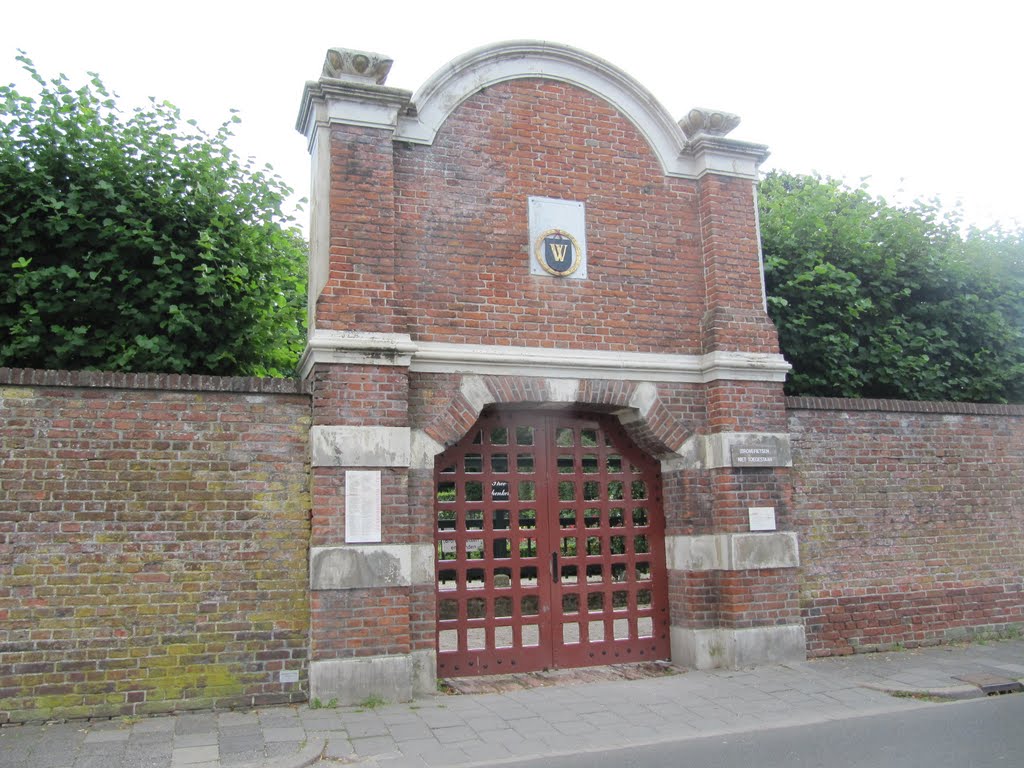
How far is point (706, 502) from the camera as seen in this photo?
8.53 meters

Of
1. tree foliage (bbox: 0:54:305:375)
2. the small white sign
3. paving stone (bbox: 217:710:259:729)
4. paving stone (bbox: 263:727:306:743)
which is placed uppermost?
tree foliage (bbox: 0:54:305:375)

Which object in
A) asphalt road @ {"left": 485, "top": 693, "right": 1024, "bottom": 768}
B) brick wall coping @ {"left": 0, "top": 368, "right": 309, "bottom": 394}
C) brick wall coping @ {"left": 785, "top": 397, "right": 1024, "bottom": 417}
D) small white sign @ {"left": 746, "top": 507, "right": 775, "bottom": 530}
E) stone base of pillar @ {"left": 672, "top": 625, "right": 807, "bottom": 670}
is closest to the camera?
asphalt road @ {"left": 485, "top": 693, "right": 1024, "bottom": 768}

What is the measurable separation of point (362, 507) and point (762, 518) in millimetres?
4088

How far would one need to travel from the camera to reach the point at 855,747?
5727 mm

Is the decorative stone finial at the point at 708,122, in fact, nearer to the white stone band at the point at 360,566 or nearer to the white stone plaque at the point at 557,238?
the white stone plaque at the point at 557,238

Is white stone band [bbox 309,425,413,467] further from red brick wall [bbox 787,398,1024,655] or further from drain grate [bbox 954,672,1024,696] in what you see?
drain grate [bbox 954,672,1024,696]

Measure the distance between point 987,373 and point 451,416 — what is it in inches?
306

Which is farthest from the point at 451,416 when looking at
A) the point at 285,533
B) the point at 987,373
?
the point at 987,373

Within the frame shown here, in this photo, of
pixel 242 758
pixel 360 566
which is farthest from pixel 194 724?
pixel 360 566

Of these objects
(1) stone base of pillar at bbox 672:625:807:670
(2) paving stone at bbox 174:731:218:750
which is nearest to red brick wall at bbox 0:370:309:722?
(2) paving stone at bbox 174:731:218:750

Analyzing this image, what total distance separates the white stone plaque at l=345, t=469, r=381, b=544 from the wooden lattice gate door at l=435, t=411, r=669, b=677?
923mm

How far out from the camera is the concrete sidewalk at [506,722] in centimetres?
561

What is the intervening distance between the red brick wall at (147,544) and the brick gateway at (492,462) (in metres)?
0.02

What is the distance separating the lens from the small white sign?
8445 millimetres
